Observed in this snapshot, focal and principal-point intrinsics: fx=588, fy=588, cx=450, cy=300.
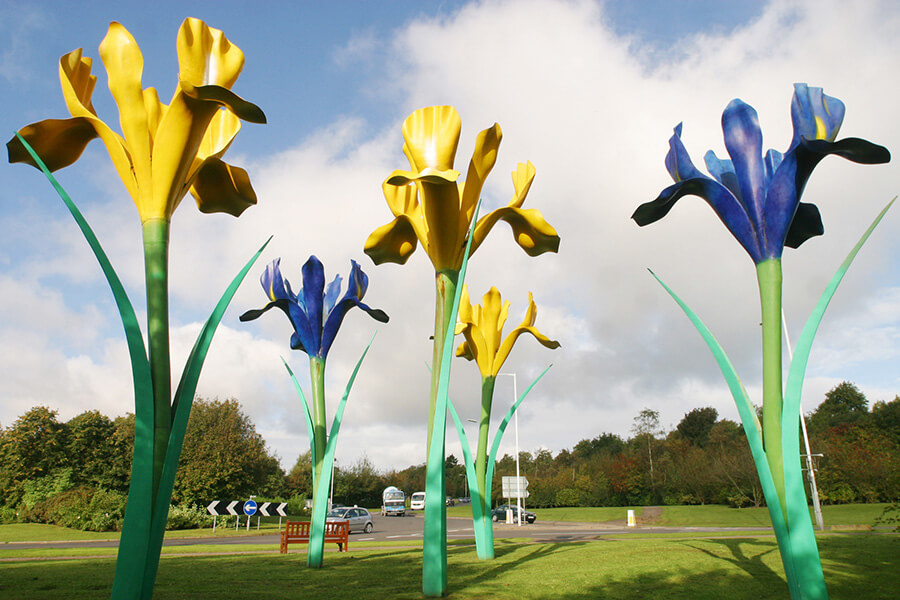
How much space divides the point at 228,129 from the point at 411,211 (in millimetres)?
3168

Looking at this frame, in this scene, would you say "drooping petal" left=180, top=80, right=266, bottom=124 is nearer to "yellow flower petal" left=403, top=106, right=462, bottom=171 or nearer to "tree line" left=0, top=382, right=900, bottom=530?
→ "yellow flower petal" left=403, top=106, right=462, bottom=171

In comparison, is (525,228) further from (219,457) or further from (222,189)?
(219,457)

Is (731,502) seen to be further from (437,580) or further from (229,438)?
(437,580)

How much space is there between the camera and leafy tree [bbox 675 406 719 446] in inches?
2621

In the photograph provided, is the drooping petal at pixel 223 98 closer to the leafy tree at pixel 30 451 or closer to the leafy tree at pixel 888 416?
the leafy tree at pixel 30 451

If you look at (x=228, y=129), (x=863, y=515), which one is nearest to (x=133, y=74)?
(x=228, y=129)

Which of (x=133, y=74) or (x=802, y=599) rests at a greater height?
(x=133, y=74)

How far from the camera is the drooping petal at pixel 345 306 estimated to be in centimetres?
1180

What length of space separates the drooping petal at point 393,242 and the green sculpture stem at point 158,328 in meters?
3.77

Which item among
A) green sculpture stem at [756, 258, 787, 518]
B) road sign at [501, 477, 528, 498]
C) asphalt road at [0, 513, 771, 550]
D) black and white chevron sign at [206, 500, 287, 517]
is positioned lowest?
asphalt road at [0, 513, 771, 550]

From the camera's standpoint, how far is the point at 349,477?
64438mm

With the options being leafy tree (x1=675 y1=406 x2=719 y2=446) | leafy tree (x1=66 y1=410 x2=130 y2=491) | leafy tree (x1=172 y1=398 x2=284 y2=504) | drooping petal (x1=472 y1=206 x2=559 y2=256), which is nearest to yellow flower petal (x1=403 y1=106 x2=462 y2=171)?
drooping petal (x1=472 y1=206 x2=559 y2=256)

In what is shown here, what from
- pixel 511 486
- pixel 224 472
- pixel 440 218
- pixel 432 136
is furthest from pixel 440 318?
pixel 224 472

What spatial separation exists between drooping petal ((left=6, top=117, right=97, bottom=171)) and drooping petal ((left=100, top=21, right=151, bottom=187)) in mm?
651
